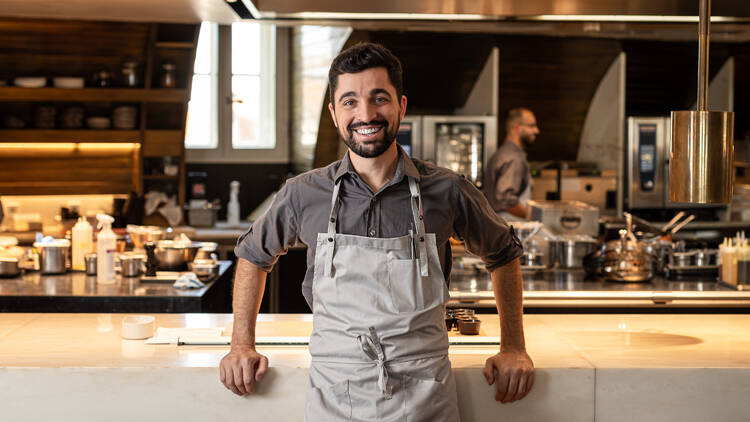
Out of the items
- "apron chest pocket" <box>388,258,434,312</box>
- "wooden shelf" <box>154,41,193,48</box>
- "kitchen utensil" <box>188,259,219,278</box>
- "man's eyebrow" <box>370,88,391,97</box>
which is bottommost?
"kitchen utensil" <box>188,259,219,278</box>

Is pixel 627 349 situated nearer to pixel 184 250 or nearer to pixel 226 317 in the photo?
pixel 226 317

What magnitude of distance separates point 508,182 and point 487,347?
13.8 ft

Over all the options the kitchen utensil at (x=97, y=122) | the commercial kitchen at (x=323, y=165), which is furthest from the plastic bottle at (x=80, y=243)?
the kitchen utensil at (x=97, y=122)

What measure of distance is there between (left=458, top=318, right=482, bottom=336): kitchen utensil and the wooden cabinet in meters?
5.31

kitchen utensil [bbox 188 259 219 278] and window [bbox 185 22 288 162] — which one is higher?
window [bbox 185 22 288 162]

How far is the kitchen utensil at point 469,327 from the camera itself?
2.68 meters

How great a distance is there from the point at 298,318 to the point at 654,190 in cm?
618

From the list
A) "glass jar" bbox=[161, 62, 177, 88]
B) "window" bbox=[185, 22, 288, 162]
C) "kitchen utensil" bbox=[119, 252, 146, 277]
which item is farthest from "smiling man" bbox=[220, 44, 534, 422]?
"window" bbox=[185, 22, 288, 162]

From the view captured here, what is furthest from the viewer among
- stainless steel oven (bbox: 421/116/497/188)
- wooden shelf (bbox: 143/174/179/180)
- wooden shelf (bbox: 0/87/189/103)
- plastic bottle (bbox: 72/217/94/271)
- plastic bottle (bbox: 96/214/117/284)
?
stainless steel oven (bbox: 421/116/497/188)

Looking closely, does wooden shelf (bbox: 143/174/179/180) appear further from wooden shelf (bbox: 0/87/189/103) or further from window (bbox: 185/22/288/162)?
window (bbox: 185/22/288/162)

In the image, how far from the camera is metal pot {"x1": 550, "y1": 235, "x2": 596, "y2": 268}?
4641 mm

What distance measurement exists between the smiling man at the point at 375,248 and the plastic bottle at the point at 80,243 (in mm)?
2814

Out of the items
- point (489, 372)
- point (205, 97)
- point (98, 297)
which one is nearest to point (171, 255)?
point (98, 297)

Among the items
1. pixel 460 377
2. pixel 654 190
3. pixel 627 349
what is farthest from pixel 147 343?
pixel 654 190
